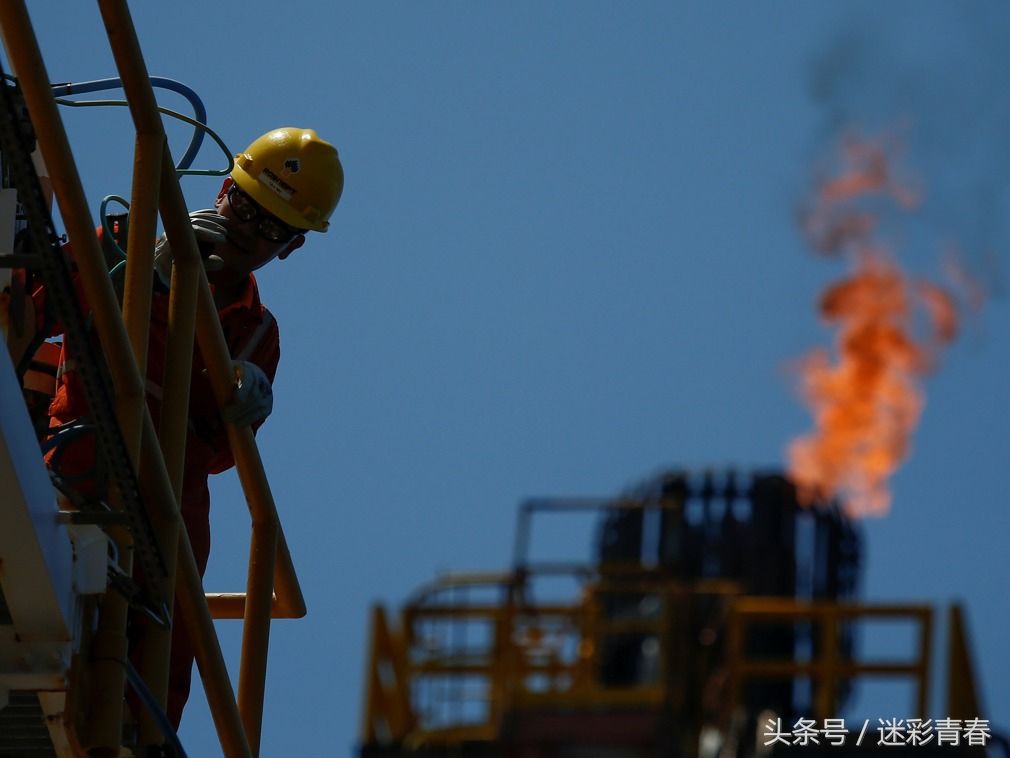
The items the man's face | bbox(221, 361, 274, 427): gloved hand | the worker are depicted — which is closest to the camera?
bbox(221, 361, 274, 427): gloved hand

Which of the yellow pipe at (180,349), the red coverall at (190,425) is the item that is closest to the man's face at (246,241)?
the red coverall at (190,425)

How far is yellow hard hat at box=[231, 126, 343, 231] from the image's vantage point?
783 cm

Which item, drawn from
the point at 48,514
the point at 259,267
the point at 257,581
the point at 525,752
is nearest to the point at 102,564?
the point at 48,514

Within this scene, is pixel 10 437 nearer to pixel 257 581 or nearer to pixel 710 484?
pixel 257 581

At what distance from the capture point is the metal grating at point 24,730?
584 cm

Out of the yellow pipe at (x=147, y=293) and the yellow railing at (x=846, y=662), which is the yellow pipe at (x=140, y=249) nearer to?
the yellow pipe at (x=147, y=293)

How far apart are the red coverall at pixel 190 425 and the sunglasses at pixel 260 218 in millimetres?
310

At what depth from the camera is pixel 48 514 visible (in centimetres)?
537

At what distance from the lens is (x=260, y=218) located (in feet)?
25.7

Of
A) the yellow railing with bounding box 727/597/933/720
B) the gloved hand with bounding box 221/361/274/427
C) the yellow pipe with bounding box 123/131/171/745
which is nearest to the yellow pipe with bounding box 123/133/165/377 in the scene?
the yellow pipe with bounding box 123/131/171/745

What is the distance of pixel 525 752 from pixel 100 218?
11832 mm

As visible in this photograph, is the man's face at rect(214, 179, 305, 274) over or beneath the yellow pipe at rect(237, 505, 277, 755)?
over

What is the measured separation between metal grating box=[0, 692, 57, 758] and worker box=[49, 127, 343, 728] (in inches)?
27.4

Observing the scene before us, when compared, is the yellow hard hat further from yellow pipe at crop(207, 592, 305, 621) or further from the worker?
yellow pipe at crop(207, 592, 305, 621)
